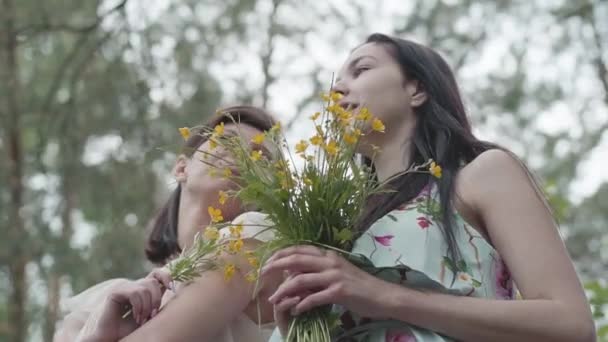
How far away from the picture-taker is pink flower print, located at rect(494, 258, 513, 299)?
191 centimetres

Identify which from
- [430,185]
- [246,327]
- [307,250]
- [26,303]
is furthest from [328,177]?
[26,303]

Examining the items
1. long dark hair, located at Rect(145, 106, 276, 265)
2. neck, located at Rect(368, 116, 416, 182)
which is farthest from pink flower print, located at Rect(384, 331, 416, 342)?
long dark hair, located at Rect(145, 106, 276, 265)

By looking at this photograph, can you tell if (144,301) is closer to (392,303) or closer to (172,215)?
(392,303)

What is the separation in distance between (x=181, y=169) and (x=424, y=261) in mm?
979

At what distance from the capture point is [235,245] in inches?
71.1

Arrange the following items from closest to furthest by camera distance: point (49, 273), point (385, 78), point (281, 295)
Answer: point (281, 295), point (385, 78), point (49, 273)

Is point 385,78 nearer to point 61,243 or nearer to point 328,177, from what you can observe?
point 328,177

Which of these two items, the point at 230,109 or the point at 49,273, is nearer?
the point at 230,109

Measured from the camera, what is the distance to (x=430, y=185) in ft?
6.75

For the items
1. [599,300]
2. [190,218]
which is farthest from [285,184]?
[599,300]

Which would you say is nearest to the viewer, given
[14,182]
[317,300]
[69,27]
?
[317,300]

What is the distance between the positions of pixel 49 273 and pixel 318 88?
3.31 metres

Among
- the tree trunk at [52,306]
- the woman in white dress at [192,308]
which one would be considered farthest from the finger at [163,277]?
the tree trunk at [52,306]

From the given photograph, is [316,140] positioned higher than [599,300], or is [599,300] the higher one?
[316,140]
